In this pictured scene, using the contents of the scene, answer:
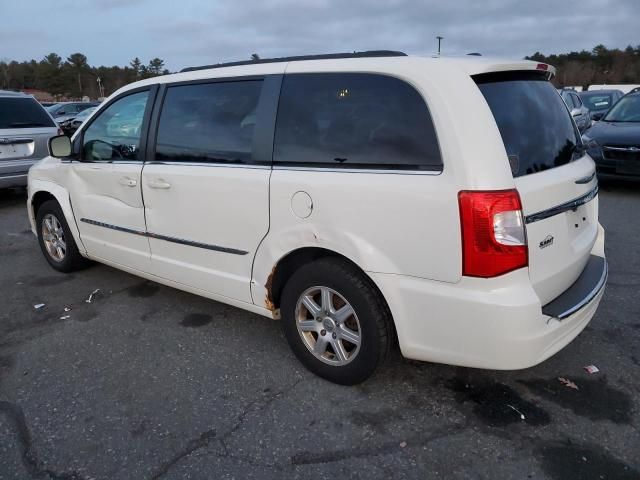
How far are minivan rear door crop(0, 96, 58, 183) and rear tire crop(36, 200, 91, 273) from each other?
342 centimetres

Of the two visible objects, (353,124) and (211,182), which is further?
(211,182)

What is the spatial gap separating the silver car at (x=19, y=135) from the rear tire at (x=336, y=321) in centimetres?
637

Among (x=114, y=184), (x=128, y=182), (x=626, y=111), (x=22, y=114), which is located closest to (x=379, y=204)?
(x=128, y=182)

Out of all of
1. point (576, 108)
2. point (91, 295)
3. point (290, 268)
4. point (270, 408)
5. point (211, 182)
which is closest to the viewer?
point (270, 408)

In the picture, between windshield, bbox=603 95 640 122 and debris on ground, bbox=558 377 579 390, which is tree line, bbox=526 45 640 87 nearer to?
windshield, bbox=603 95 640 122

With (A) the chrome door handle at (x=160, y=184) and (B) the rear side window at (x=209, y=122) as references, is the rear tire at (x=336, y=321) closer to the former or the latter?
(B) the rear side window at (x=209, y=122)

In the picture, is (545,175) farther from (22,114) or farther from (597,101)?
(597,101)

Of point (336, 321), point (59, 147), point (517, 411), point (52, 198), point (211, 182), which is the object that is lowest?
point (517, 411)

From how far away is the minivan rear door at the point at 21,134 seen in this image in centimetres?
765

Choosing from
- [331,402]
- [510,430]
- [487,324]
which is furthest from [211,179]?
[510,430]

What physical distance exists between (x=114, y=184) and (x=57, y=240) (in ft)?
4.63

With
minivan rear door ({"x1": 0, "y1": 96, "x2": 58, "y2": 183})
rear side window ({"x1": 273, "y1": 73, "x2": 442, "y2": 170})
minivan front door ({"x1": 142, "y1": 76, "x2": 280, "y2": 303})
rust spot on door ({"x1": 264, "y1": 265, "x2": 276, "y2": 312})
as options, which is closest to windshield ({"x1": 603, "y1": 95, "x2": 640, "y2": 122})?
rear side window ({"x1": 273, "y1": 73, "x2": 442, "y2": 170})

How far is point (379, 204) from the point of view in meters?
2.46

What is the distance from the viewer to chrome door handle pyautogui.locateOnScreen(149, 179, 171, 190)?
11.2ft
